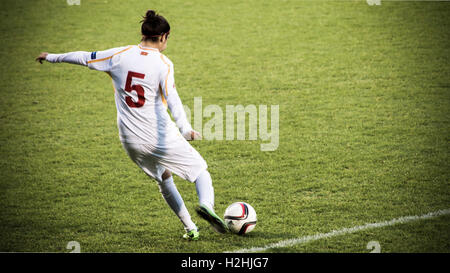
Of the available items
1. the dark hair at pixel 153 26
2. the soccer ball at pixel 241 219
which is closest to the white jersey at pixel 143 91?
the dark hair at pixel 153 26

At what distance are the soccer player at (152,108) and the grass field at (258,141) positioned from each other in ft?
2.33

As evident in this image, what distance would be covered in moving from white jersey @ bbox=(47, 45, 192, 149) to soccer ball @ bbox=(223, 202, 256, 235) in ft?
2.98

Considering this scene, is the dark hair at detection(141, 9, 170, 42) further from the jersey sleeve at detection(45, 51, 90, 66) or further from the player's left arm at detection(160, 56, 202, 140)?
the jersey sleeve at detection(45, 51, 90, 66)

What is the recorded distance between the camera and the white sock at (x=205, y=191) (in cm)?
418

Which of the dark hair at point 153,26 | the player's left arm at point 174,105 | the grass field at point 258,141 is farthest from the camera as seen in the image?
the grass field at point 258,141

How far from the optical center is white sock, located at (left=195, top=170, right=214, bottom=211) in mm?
4180

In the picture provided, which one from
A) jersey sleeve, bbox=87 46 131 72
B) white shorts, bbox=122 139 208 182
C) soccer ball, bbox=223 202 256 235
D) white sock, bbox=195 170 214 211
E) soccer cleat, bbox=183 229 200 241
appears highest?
jersey sleeve, bbox=87 46 131 72

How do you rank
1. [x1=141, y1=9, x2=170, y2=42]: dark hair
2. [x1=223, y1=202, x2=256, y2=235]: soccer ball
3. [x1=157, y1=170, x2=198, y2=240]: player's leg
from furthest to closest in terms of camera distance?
1. [x1=223, y1=202, x2=256, y2=235]: soccer ball
2. [x1=157, y1=170, x2=198, y2=240]: player's leg
3. [x1=141, y1=9, x2=170, y2=42]: dark hair

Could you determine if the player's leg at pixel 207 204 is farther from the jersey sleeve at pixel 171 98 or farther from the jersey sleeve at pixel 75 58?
the jersey sleeve at pixel 75 58

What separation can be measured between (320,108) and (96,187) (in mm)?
3892

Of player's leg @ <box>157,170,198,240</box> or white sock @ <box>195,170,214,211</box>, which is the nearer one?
white sock @ <box>195,170,214,211</box>

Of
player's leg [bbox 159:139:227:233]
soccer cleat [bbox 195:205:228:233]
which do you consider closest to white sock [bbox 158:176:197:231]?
player's leg [bbox 159:139:227:233]

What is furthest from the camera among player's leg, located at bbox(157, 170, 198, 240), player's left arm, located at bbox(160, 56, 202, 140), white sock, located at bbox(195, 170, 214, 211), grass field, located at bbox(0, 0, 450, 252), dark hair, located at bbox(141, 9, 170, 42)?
grass field, located at bbox(0, 0, 450, 252)
